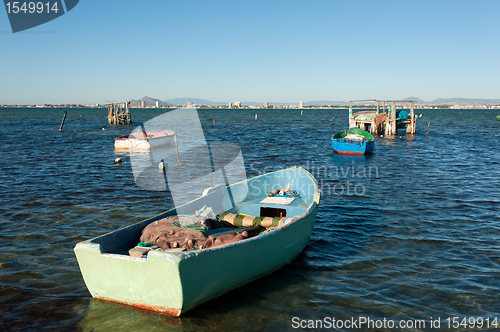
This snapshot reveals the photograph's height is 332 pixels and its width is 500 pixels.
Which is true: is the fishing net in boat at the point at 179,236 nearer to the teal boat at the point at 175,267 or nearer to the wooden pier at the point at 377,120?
the teal boat at the point at 175,267

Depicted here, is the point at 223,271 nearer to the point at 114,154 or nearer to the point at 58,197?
the point at 58,197

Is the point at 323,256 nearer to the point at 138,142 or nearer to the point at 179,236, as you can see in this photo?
the point at 179,236

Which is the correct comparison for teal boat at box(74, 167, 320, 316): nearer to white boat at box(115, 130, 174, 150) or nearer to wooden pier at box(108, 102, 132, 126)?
white boat at box(115, 130, 174, 150)

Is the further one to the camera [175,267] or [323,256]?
[323,256]

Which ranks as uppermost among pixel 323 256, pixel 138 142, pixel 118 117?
pixel 118 117

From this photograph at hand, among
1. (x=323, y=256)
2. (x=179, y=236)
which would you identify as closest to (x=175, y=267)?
(x=179, y=236)

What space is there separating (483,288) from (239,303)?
5.43m

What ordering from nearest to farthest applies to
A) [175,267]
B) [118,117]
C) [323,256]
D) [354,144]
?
1. [175,267]
2. [323,256]
3. [354,144]
4. [118,117]

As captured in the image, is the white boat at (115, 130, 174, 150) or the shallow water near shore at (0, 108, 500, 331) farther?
the white boat at (115, 130, 174, 150)

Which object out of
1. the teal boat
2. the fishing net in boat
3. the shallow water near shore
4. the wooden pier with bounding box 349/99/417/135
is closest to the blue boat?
the shallow water near shore

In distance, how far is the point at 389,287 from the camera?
301 inches

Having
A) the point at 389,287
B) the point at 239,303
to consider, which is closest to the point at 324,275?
the point at 389,287

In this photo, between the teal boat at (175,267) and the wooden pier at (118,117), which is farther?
the wooden pier at (118,117)

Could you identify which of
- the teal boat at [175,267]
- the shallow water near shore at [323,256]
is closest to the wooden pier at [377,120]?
the shallow water near shore at [323,256]
